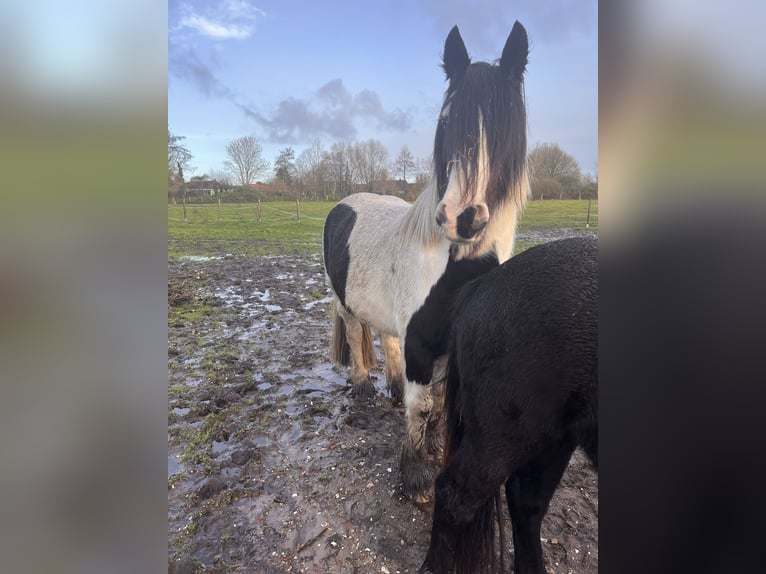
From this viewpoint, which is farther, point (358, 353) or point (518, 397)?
point (358, 353)

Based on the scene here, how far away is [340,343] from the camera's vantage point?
9.87 feet

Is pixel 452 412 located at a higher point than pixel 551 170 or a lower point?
lower

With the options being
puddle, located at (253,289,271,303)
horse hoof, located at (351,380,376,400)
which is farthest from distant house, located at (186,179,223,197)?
puddle, located at (253,289,271,303)

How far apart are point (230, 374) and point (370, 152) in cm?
216

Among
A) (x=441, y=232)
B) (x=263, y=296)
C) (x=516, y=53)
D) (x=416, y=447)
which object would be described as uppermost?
(x=516, y=53)

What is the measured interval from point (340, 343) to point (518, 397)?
85.5 inches

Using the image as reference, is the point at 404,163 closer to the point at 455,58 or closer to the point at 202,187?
the point at 455,58

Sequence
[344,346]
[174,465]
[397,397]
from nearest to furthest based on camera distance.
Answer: [174,465]
[397,397]
[344,346]

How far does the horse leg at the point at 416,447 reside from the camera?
163 centimetres
